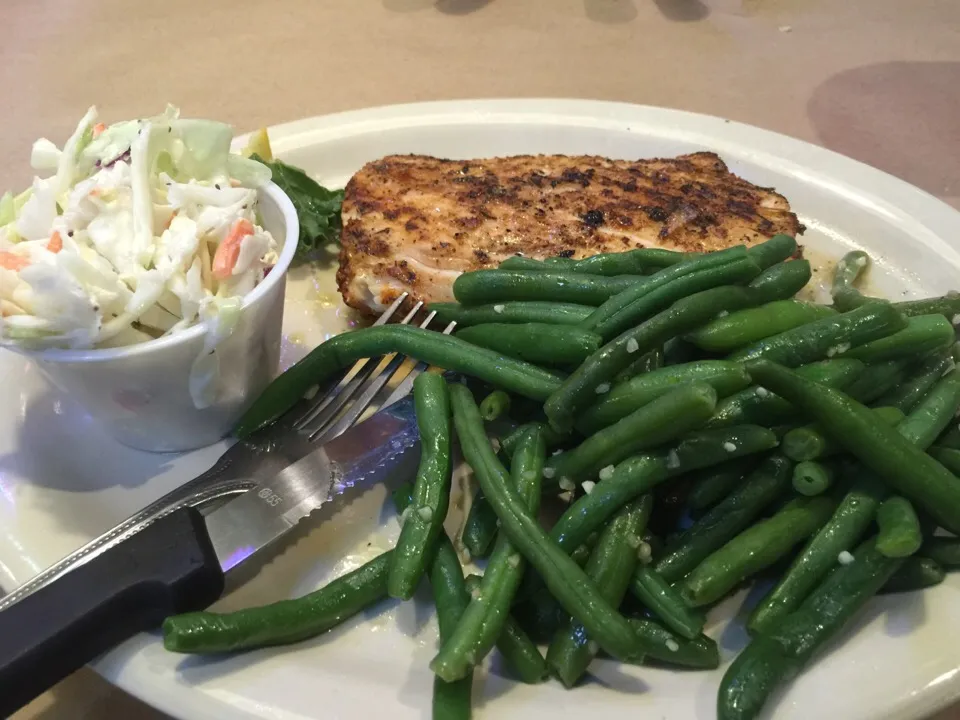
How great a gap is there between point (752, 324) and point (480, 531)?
0.80m

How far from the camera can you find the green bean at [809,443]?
1.51 meters

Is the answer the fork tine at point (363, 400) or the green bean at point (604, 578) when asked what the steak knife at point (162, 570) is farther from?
the green bean at point (604, 578)

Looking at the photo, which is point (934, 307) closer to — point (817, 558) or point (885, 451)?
point (885, 451)

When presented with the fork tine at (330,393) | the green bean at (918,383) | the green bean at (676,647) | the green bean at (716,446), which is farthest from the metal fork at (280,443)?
the green bean at (918,383)

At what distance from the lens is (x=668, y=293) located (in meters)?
1.72

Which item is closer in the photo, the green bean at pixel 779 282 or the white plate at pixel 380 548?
the white plate at pixel 380 548

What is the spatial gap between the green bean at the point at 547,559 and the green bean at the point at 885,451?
1.91 ft

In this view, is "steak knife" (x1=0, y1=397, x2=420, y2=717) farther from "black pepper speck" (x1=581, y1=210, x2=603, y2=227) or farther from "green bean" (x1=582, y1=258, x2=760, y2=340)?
"black pepper speck" (x1=581, y1=210, x2=603, y2=227)

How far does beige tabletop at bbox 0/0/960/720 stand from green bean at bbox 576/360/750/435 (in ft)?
8.67

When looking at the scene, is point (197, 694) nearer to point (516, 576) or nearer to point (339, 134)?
point (516, 576)

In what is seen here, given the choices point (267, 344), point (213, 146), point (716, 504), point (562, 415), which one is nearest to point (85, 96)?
point (213, 146)

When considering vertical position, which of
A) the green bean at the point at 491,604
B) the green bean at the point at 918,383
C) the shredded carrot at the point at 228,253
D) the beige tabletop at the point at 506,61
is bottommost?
the beige tabletop at the point at 506,61

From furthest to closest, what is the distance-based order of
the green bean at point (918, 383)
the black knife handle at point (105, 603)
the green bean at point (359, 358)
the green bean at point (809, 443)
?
the green bean at point (359, 358), the green bean at point (918, 383), the green bean at point (809, 443), the black knife handle at point (105, 603)

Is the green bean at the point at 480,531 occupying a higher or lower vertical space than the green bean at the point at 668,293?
lower
